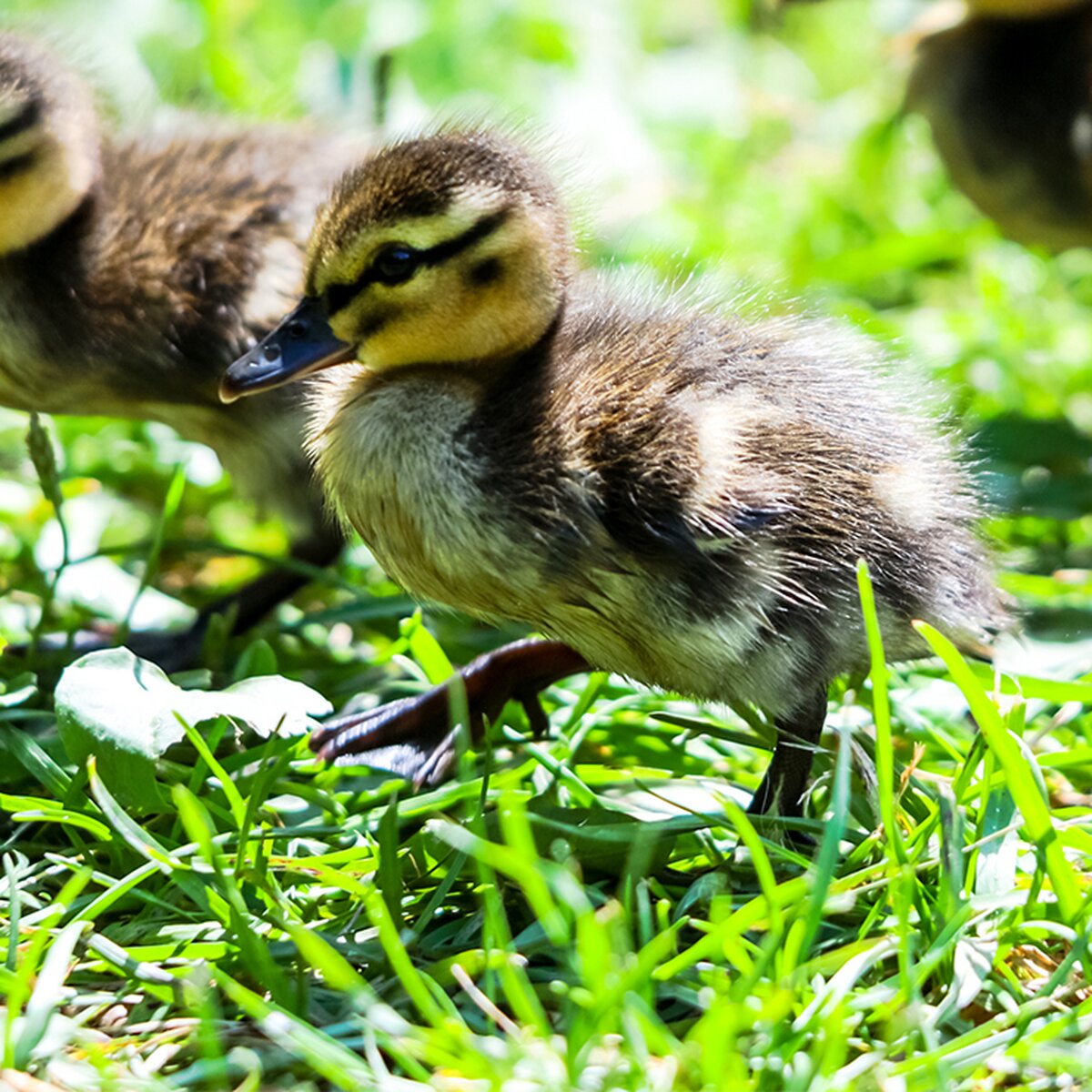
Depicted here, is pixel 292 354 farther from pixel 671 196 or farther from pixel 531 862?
pixel 671 196

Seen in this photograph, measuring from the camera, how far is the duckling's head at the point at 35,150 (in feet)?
6.33

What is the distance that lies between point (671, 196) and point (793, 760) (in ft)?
8.42

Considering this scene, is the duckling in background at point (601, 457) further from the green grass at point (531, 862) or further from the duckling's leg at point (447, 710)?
the duckling's leg at point (447, 710)

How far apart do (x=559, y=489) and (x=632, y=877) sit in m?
0.37

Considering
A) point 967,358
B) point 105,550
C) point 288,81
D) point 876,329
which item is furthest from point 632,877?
point 288,81

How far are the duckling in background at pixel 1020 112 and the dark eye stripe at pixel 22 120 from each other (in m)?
1.87

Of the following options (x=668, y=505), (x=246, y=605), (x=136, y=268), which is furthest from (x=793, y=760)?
(x=136, y=268)

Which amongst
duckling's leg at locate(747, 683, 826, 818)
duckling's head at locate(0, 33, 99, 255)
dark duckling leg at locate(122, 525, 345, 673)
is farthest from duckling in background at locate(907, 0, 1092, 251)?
duckling's head at locate(0, 33, 99, 255)

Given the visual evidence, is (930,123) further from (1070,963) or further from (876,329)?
(1070,963)

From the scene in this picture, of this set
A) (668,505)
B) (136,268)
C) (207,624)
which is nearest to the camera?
(668,505)

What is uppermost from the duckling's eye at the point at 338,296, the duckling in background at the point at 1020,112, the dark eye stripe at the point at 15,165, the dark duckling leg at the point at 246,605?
the dark eye stripe at the point at 15,165

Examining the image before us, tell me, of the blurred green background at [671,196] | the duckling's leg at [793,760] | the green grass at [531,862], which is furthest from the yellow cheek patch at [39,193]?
the duckling's leg at [793,760]

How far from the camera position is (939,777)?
69.6 inches

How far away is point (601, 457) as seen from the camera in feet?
4.88
